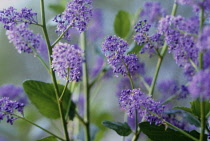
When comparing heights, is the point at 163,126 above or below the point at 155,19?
below

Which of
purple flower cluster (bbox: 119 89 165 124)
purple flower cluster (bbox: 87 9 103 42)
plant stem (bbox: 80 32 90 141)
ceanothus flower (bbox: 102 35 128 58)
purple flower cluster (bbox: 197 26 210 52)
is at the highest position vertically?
purple flower cluster (bbox: 197 26 210 52)

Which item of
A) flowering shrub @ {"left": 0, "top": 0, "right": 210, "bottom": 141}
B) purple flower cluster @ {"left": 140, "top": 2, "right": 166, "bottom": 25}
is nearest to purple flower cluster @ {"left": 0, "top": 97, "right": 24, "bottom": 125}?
flowering shrub @ {"left": 0, "top": 0, "right": 210, "bottom": 141}

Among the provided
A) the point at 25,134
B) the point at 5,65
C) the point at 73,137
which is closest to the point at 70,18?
the point at 73,137

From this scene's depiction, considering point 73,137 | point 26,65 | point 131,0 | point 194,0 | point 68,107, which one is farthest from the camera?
point 131,0

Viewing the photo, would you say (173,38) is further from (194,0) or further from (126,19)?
(126,19)

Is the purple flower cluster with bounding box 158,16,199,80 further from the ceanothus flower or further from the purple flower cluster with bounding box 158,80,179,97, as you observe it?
the purple flower cluster with bounding box 158,80,179,97

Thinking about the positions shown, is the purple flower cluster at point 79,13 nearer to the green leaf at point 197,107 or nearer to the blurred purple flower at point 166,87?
the green leaf at point 197,107

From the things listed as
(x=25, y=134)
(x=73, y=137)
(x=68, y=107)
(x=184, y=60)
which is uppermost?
(x=184, y=60)
